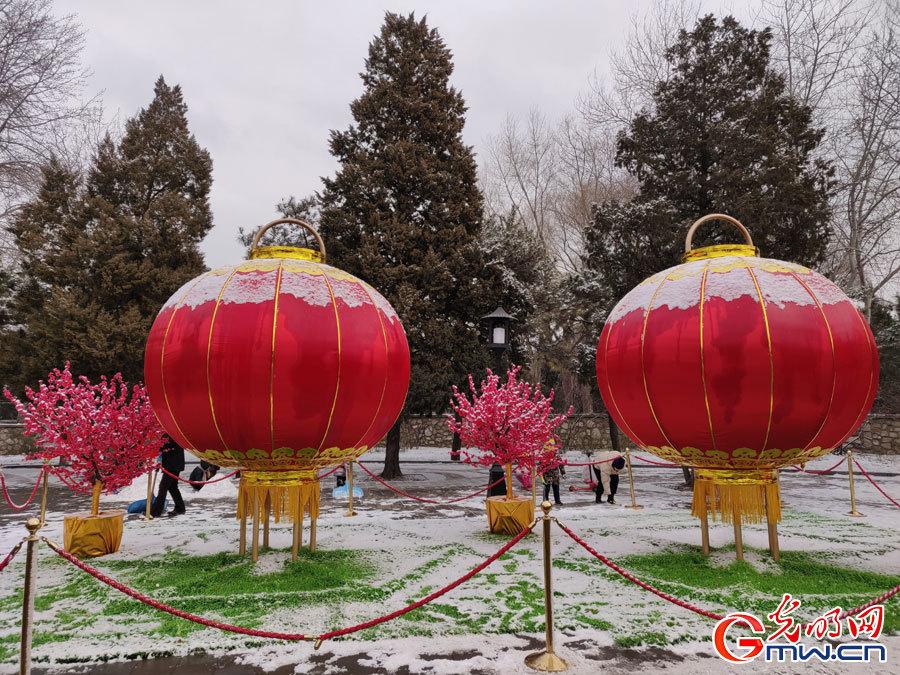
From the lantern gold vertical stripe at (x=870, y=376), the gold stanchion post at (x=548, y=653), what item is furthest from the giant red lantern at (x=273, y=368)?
the lantern gold vertical stripe at (x=870, y=376)

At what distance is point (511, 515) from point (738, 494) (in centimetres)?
341

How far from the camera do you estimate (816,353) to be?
5.02m

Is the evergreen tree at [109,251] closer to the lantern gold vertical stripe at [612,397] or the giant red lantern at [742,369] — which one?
the lantern gold vertical stripe at [612,397]

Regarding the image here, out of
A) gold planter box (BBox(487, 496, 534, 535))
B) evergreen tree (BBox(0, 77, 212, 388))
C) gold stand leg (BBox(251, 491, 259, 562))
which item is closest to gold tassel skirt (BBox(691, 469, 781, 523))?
gold planter box (BBox(487, 496, 534, 535))

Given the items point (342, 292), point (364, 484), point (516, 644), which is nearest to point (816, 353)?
point (516, 644)

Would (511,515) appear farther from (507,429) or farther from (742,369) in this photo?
(742,369)

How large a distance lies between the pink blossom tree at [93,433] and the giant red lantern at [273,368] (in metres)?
2.37

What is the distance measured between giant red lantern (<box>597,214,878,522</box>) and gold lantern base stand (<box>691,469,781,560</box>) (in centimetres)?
1

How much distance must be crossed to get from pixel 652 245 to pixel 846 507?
7146 mm

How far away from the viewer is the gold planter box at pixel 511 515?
8.24 metres

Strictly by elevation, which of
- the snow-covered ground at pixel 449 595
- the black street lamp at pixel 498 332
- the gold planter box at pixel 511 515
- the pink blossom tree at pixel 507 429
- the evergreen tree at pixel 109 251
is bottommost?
the snow-covered ground at pixel 449 595

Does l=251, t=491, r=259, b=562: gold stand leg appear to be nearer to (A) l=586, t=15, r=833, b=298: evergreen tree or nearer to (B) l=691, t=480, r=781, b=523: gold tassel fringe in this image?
(B) l=691, t=480, r=781, b=523: gold tassel fringe

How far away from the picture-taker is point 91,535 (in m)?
7.01

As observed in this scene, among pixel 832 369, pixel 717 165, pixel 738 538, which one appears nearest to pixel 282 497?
pixel 738 538
